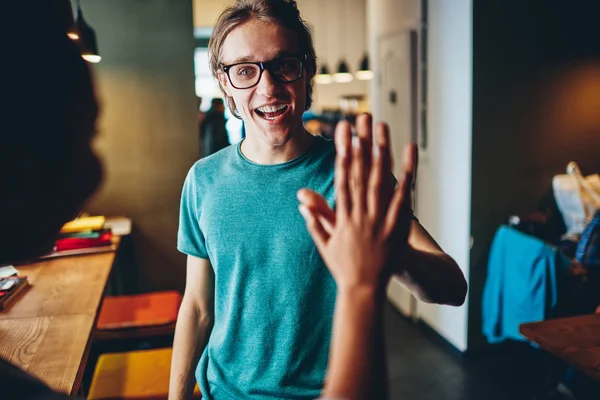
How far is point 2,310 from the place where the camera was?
193 cm

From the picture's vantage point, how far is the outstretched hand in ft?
1.91

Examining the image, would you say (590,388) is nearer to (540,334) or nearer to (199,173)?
(540,334)

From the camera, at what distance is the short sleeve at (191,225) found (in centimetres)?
132

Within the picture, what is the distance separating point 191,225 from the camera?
1.33m

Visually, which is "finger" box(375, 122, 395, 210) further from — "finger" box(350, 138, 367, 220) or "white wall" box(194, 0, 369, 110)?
"white wall" box(194, 0, 369, 110)

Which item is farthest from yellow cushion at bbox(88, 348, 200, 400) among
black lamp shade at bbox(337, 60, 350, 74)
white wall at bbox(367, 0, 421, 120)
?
black lamp shade at bbox(337, 60, 350, 74)

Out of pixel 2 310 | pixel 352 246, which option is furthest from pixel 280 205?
pixel 2 310

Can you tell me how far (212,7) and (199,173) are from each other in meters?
8.59

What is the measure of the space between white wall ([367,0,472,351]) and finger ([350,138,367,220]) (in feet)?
9.60

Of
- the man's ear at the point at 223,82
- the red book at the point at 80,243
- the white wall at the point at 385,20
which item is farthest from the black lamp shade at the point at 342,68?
the man's ear at the point at 223,82

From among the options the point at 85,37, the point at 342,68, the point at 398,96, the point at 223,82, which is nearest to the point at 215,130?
the point at 398,96

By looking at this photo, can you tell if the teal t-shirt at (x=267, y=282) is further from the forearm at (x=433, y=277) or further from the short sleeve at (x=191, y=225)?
the forearm at (x=433, y=277)

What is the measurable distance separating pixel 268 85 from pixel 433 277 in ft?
1.87

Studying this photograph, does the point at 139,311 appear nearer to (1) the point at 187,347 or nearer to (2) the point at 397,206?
(1) the point at 187,347
